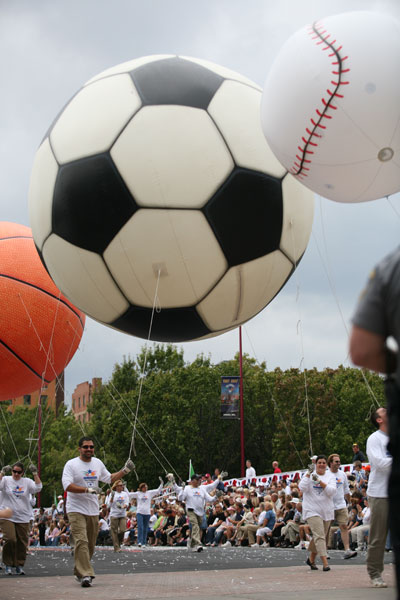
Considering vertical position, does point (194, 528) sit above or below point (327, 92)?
below

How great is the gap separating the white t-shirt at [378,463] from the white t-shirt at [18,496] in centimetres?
553

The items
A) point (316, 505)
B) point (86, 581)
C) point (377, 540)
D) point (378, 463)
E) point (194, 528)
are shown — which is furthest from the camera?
point (194, 528)

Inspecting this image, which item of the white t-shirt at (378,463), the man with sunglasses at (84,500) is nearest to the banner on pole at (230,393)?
the man with sunglasses at (84,500)

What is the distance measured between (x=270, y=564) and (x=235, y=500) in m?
9.79

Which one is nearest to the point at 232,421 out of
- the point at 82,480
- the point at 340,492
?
the point at 340,492

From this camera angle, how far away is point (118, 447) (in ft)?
150

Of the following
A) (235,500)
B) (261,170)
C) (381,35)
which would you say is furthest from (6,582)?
(235,500)

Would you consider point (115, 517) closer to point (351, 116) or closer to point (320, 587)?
point (320, 587)

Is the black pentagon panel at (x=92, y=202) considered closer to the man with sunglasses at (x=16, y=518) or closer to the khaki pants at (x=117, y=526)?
the man with sunglasses at (x=16, y=518)

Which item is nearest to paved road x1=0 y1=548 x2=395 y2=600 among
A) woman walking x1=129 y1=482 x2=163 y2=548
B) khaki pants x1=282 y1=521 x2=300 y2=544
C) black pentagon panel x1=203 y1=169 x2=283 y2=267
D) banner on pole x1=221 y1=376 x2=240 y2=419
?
black pentagon panel x1=203 y1=169 x2=283 y2=267

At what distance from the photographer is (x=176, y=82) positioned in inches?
278

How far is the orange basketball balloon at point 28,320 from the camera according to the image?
947 cm

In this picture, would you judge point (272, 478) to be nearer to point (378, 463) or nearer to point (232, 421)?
point (378, 463)

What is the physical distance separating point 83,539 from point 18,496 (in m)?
3.07
